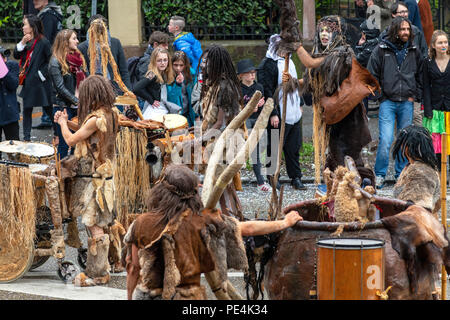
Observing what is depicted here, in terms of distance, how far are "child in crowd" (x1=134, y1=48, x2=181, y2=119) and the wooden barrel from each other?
19.5 feet

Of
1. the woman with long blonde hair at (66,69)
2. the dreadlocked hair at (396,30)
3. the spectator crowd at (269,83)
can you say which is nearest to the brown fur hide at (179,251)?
the spectator crowd at (269,83)

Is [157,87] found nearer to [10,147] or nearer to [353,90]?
[10,147]

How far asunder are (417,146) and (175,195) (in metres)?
2.28

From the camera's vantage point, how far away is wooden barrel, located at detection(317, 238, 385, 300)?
5.26 metres

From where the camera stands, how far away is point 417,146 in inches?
273

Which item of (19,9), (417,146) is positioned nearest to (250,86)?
(417,146)

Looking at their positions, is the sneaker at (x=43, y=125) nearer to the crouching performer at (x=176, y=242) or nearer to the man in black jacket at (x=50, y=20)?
the man in black jacket at (x=50, y=20)

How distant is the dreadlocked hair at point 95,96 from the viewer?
7680mm

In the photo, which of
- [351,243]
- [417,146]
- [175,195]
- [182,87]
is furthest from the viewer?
[182,87]

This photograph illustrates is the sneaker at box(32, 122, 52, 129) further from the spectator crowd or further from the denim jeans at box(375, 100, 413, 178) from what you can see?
the denim jeans at box(375, 100, 413, 178)

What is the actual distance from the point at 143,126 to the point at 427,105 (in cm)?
405

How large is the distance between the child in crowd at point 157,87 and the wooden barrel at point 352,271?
594 cm

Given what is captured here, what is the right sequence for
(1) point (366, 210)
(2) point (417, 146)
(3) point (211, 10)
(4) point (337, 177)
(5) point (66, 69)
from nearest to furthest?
(1) point (366, 210), (4) point (337, 177), (2) point (417, 146), (5) point (66, 69), (3) point (211, 10)

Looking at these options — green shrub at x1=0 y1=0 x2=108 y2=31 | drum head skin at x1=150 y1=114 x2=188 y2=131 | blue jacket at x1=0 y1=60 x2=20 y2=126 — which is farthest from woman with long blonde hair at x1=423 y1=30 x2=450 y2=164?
green shrub at x1=0 y1=0 x2=108 y2=31
